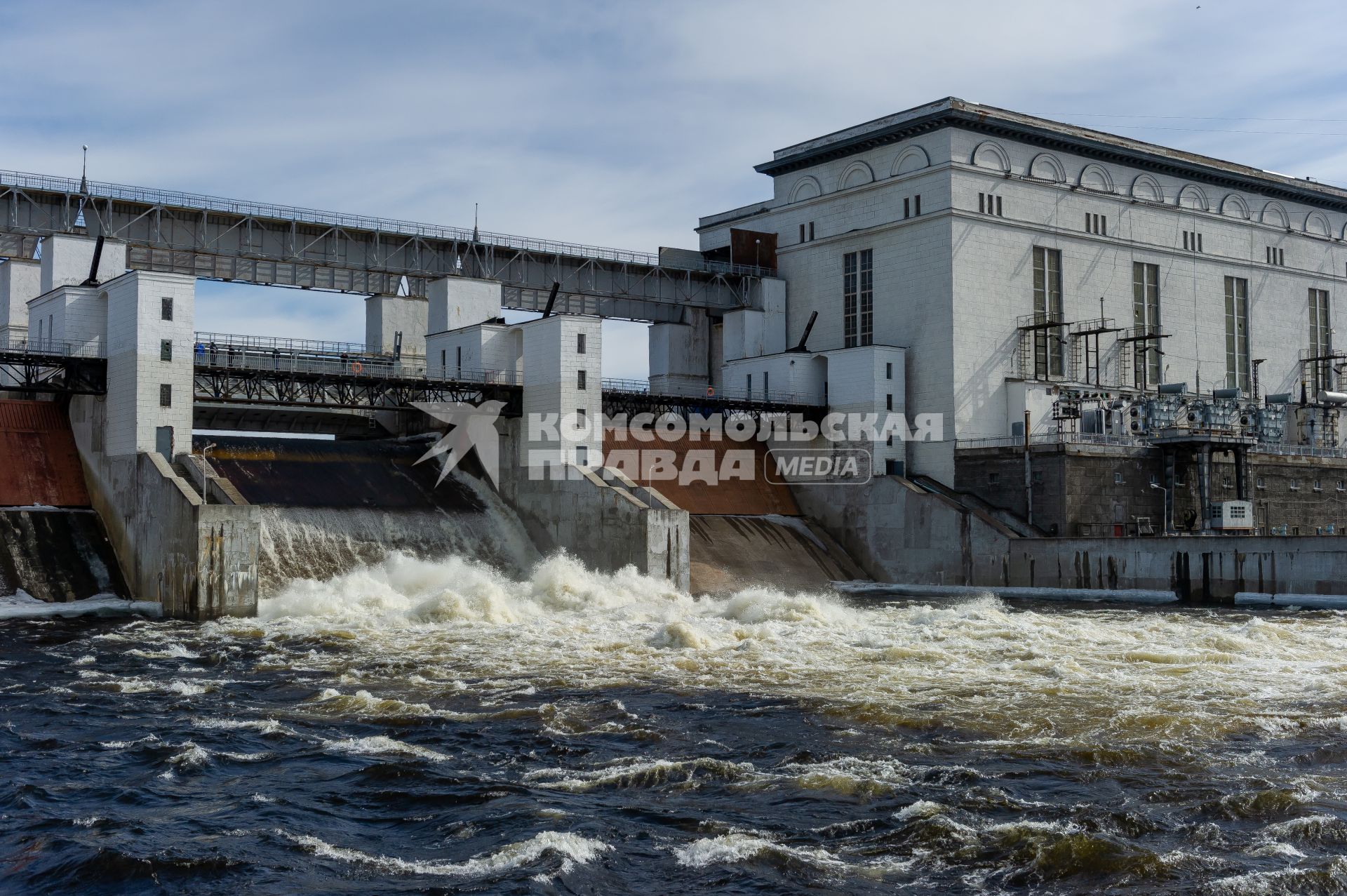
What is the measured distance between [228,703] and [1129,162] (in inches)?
2173

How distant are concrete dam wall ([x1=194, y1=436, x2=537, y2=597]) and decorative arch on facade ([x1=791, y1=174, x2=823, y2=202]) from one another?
2517 centimetres

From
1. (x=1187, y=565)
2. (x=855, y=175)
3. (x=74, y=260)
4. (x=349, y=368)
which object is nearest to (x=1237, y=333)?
(x=855, y=175)

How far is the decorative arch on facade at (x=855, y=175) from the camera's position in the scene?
6206 cm

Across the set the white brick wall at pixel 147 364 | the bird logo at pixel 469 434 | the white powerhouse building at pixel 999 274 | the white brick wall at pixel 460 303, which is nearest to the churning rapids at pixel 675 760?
the white brick wall at pixel 147 364

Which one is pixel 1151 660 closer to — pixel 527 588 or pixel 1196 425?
pixel 527 588

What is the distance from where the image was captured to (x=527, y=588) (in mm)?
39781

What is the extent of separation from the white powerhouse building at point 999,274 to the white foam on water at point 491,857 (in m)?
45.6

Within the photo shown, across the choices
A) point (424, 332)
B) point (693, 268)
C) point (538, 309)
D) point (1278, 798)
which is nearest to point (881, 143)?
point (693, 268)

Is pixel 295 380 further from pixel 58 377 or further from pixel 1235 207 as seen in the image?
pixel 1235 207

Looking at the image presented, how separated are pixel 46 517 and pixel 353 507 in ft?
30.7

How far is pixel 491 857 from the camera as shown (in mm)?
13852

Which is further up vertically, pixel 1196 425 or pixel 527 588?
pixel 1196 425

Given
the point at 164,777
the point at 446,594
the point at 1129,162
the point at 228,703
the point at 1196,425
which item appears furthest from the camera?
the point at 1129,162

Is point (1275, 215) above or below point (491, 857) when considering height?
above
